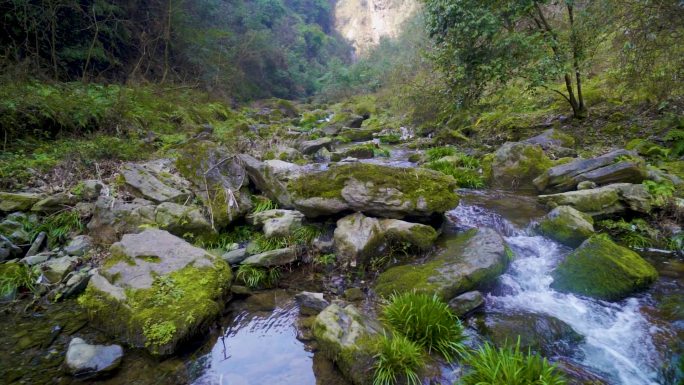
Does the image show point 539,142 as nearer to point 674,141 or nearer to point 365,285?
point 674,141

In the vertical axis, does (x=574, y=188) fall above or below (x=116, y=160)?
below

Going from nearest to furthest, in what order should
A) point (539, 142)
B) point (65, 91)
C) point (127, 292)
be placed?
1. point (127, 292)
2. point (539, 142)
3. point (65, 91)

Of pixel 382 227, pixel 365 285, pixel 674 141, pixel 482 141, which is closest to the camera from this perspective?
pixel 365 285

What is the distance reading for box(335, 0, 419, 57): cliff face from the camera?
83.9 meters

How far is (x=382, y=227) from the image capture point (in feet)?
18.2

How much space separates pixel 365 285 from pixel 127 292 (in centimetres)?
289

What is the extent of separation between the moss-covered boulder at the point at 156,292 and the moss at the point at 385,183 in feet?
6.20

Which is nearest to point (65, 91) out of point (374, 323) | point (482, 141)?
point (374, 323)

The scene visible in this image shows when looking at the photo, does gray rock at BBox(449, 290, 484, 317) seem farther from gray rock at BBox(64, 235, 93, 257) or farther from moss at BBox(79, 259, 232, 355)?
gray rock at BBox(64, 235, 93, 257)

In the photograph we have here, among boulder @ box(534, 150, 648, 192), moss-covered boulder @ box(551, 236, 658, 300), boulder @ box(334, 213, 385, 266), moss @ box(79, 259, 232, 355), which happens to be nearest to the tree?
boulder @ box(534, 150, 648, 192)

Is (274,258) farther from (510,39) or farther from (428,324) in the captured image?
(510,39)

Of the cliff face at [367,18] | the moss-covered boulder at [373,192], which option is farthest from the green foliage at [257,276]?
the cliff face at [367,18]

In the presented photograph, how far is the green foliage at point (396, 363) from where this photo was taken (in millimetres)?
3160

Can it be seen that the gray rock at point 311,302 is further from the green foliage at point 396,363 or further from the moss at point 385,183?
the moss at point 385,183
